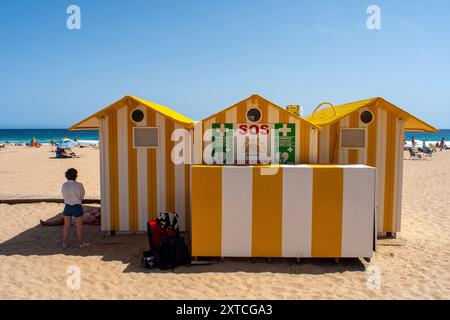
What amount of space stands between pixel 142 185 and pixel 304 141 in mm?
3174

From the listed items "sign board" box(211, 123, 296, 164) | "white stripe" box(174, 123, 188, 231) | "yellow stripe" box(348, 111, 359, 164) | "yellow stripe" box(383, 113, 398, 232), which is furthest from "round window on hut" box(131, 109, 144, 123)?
"yellow stripe" box(383, 113, 398, 232)

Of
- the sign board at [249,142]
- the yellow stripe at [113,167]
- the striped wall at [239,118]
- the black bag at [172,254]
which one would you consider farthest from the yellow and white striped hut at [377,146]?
the yellow stripe at [113,167]

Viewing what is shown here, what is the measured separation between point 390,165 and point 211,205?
3.71 metres

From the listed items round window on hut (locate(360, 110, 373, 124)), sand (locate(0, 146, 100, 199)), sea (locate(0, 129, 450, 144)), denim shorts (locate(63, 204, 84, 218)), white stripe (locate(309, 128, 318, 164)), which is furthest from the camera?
sea (locate(0, 129, 450, 144))

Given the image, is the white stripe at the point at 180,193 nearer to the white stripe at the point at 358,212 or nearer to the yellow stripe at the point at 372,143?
the white stripe at the point at 358,212

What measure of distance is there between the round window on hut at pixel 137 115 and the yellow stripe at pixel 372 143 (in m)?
4.32

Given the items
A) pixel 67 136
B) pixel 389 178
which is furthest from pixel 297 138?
pixel 67 136

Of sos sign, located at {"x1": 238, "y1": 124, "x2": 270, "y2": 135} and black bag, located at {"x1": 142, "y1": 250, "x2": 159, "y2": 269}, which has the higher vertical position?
sos sign, located at {"x1": 238, "y1": 124, "x2": 270, "y2": 135}

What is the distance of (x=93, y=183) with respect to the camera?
14398 mm

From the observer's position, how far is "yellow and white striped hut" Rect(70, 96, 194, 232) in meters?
7.11

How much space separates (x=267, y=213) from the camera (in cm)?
568

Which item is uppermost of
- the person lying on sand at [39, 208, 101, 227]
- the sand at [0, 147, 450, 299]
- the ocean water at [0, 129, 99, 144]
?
the ocean water at [0, 129, 99, 144]

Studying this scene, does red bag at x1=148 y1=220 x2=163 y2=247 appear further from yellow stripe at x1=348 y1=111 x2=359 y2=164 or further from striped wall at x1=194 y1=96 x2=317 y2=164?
yellow stripe at x1=348 y1=111 x2=359 y2=164

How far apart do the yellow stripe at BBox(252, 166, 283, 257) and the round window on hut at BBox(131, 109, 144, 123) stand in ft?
8.76
